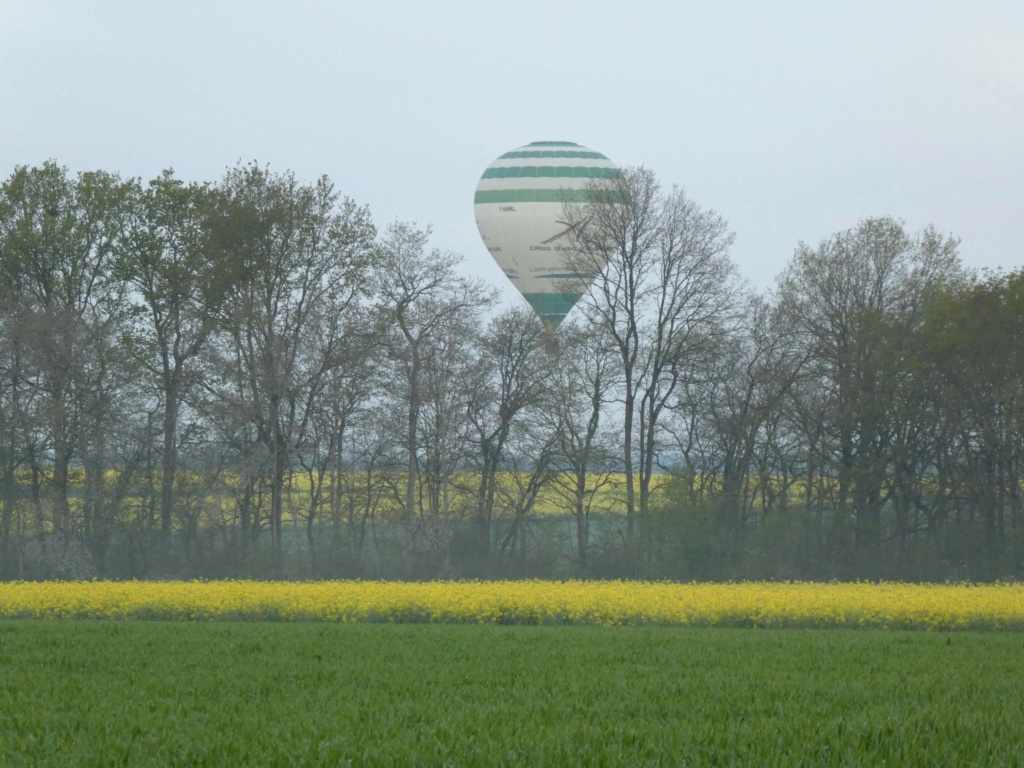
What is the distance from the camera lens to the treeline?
34625 millimetres

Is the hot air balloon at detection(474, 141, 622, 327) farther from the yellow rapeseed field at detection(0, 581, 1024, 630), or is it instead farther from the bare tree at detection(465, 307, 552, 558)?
the yellow rapeseed field at detection(0, 581, 1024, 630)

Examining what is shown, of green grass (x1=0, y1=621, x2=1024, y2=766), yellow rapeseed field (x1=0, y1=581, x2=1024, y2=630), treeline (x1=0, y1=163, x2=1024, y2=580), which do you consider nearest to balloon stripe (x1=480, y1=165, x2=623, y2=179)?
treeline (x1=0, y1=163, x2=1024, y2=580)

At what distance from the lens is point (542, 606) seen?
70.2 feet

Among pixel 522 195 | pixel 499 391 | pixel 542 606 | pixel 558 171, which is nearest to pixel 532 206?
pixel 522 195

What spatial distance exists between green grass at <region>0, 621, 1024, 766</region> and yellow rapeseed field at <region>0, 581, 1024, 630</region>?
320 centimetres

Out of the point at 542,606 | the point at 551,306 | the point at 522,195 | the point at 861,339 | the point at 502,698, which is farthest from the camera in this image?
the point at 522,195

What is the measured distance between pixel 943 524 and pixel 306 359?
1857 cm

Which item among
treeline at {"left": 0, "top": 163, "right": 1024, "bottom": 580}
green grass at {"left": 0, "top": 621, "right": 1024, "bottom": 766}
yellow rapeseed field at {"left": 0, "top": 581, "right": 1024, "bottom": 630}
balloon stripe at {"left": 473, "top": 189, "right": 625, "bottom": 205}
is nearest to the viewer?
green grass at {"left": 0, "top": 621, "right": 1024, "bottom": 766}

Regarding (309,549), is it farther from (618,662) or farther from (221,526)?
(618,662)

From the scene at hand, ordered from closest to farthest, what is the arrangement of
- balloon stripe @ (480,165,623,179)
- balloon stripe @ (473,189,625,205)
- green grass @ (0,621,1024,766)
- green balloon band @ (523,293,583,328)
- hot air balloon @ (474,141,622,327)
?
green grass @ (0,621,1024,766)
green balloon band @ (523,293,583,328)
balloon stripe @ (473,189,625,205)
hot air balloon @ (474,141,622,327)
balloon stripe @ (480,165,623,179)

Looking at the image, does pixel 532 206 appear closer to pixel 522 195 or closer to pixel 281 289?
pixel 522 195

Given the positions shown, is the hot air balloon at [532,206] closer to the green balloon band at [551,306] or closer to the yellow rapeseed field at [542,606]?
the green balloon band at [551,306]

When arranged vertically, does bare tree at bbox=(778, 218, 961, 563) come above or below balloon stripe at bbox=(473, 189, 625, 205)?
below

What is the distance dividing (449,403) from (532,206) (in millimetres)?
15954
